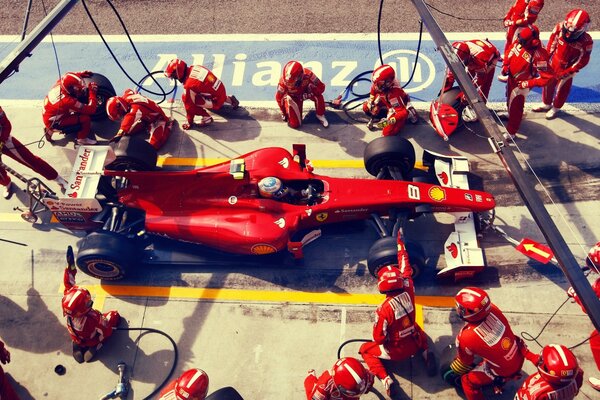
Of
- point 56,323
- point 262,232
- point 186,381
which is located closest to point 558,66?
point 262,232

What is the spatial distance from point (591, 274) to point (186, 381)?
576cm

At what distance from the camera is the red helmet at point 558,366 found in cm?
595

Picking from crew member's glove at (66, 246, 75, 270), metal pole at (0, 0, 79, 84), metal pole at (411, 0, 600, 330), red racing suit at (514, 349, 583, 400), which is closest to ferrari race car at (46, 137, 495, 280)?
crew member's glove at (66, 246, 75, 270)

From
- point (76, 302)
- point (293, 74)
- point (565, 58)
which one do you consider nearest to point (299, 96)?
point (293, 74)

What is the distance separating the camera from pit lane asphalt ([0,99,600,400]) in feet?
25.7

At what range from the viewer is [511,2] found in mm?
12391

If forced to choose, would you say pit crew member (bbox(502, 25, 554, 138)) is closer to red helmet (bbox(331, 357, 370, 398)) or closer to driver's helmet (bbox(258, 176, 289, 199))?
driver's helmet (bbox(258, 176, 289, 199))

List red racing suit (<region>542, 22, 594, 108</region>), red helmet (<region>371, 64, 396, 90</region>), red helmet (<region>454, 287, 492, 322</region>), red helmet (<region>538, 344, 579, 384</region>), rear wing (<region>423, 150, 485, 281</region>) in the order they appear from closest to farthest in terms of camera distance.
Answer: red helmet (<region>538, 344, 579, 384</region>)
red helmet (<region>454, 287, 492, 322</region>)
rear wing (<region>423, 150, 485, 281</region>)
red racing suit (<region>542, 22, 594, 108</region>)
red helmet (<region>371, 64, 396, 90</region>)

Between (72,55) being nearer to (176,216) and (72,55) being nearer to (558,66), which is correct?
(176,216)

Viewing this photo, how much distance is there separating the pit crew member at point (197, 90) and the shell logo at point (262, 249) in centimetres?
332

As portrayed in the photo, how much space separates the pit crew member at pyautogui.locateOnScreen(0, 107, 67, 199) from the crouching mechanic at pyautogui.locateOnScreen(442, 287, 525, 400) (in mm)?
6713

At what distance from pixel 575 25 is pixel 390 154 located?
3.46 meters

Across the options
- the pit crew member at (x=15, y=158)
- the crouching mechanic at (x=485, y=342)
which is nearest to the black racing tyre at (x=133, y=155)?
the pit crew member at (x=15, y=158)

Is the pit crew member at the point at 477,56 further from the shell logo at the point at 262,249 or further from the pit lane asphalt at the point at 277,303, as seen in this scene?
the shell logo at the point at 262,249
